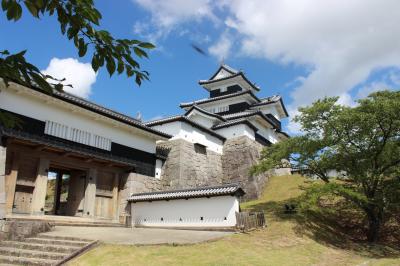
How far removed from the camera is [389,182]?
47.0ft

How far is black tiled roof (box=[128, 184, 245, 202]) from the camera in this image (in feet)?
46.7

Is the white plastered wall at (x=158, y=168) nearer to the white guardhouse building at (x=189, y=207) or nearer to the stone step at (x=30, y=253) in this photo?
the white guardhouse building at (x=189, y=207)

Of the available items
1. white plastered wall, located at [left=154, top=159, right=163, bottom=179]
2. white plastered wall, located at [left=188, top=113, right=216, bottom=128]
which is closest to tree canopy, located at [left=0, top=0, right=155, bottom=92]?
white plastered wall, located at [left=154, top=159, right=163, bottom=179]

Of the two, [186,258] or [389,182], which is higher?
[389,182]

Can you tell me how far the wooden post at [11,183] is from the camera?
13305 millimetres

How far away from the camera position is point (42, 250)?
33.2ft

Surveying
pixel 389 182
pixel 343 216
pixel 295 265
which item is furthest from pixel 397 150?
pixel 295 265

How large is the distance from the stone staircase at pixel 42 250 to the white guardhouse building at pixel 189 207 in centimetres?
567

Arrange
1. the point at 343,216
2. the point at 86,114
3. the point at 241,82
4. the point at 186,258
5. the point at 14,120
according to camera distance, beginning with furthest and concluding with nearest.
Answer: the point at 241,82
the point at 343,216
the point at 86,114
the point at 186,258
the point at 14,120

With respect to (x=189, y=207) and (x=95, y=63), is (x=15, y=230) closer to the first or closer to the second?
(x=189, y=207)

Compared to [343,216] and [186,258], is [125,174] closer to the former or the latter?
[186,258]

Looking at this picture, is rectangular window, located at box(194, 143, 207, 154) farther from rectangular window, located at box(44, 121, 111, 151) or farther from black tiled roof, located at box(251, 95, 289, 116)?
black tiled roof, located at box(251, 95, 289, 116)

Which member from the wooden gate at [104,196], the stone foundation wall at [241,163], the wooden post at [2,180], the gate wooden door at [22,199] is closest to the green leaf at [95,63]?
the wooden post at [2,180]

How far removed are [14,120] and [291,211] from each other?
15873mm
